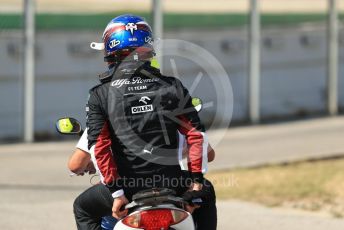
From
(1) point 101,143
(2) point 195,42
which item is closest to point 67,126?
(1) point 101,143

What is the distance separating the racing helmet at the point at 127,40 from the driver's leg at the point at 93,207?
2.48ft

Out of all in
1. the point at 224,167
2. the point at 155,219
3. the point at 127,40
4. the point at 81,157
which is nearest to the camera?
the point at 155,219

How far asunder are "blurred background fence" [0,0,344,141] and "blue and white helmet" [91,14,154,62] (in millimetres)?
10753

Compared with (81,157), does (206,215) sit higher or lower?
lower

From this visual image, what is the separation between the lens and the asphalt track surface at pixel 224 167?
888 cm

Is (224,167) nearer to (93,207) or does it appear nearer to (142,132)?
(93,207)

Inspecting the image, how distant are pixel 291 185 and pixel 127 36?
6.33 metres

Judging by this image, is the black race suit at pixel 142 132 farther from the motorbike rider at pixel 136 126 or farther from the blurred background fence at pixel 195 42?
the blurred background fence at pixel 195 42

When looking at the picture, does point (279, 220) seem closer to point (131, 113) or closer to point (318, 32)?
point (131, 113)

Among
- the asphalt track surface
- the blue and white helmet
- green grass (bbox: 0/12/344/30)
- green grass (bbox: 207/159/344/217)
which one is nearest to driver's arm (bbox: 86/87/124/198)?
the blue and white helmet

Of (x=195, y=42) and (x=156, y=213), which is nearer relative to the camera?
(x=156, y=213)

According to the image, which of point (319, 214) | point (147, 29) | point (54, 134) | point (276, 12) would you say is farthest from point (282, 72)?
point (147, 29)

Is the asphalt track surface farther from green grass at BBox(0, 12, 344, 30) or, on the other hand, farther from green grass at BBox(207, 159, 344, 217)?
green grass at BBox(0, 12, 344, 30)

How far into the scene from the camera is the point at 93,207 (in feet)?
16.9
